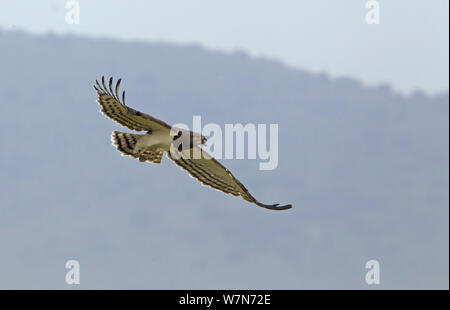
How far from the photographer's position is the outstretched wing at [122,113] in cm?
828

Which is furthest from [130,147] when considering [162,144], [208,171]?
[208,171]

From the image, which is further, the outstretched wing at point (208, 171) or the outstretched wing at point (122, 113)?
the outstretched wing at point (208, 171)

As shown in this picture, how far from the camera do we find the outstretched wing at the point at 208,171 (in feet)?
30.0

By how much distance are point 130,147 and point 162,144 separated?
0.45m

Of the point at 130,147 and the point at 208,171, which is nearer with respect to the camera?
the point at 130,147

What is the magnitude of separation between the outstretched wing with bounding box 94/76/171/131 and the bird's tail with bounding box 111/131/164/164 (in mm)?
233

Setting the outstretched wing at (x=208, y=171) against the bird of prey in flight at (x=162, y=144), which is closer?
the bird of prey in flight at (x=162, y=144)

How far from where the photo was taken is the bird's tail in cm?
905

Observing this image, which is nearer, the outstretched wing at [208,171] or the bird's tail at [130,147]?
the bird's tail at [130,147]

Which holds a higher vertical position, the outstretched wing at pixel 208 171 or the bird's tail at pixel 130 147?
the bird's tail at pixel 130 147

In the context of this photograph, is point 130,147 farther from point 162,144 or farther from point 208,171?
point 208,171

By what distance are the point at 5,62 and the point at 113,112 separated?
4008cm

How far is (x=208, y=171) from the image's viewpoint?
9.47 metres

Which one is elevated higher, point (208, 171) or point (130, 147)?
point (130, 147)
